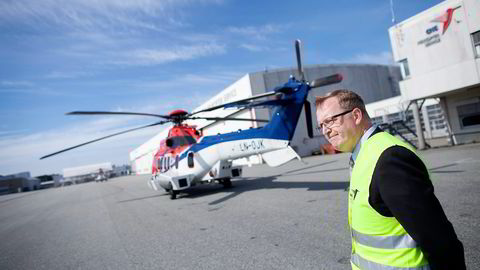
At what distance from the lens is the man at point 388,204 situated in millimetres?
1390

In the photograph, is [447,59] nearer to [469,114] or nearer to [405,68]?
[405,68]

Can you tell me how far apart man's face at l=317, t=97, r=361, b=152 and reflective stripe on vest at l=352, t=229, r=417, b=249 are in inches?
22.9

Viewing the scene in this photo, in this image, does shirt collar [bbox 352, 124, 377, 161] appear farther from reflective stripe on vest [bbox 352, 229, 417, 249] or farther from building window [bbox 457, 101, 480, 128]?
building window [bbox 457, 101, 480, 128]

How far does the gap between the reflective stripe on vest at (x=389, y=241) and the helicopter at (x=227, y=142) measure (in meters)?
7.04

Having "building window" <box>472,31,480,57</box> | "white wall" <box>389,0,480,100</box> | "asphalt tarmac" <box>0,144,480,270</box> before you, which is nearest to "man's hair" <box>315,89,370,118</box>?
"asphalt tarmac" <box>0,144,480,270</box>

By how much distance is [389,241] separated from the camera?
1.58 meters

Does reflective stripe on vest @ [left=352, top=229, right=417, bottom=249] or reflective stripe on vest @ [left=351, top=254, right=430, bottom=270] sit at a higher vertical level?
reflective stripe on vest @ [left=352, top=229, right=417, bottom=249]

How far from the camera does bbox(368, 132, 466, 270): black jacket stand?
1383 mm

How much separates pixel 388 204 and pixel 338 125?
25.3 inches

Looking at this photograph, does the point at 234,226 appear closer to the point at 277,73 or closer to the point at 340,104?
the point at 340,104

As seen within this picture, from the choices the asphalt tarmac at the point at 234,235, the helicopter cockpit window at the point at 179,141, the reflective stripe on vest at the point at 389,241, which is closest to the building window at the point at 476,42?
the asphalt tarmac at the point at 234,235

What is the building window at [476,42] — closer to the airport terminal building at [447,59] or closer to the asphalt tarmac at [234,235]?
the airport terminal building at [447,59]

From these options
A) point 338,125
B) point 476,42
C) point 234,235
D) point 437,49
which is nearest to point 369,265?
point 338,125

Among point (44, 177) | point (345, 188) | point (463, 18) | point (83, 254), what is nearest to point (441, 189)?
point (345, 188)
